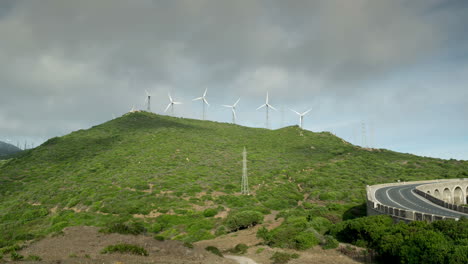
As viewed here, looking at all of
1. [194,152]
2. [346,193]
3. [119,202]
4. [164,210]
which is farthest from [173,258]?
[194,152]

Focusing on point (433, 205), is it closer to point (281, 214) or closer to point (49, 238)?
point (281, 214)

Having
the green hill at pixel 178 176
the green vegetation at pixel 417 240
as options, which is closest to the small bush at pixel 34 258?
the green hill at pixel 178 176

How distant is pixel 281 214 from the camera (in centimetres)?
5178

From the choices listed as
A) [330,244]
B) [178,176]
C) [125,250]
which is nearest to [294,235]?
[330,244]

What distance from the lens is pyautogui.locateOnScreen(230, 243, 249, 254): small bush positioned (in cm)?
3653

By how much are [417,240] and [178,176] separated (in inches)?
2320

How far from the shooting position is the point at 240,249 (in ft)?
122

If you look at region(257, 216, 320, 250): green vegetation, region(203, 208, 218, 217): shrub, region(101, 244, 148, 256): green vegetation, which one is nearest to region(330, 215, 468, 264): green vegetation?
region(257, 216, 320, 250): green vegetation

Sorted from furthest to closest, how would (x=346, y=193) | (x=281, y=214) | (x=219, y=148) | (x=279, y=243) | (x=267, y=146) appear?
(x=267, y=146), (x=219, y=148), (x=346, y=193), (x=281, y=214), (x=279, y=243)

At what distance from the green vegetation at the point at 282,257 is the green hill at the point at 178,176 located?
15365 mm

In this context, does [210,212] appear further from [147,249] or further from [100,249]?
[100,249]

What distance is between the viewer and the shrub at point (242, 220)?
156ft

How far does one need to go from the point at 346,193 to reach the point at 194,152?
53.7 m

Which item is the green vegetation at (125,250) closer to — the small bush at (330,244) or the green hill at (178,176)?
the green hill at (178,176)
